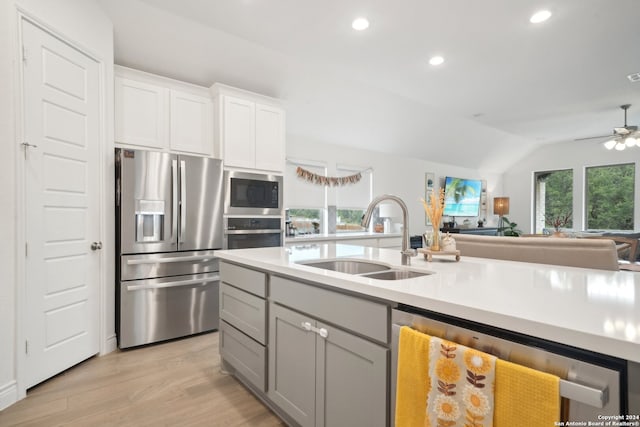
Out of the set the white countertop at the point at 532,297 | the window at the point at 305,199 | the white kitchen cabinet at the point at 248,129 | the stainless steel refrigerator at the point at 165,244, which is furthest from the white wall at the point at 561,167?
the stainless steel refrigerator at the point at 165,244

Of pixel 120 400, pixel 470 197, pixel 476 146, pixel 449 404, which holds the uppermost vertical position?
pixel 476 146

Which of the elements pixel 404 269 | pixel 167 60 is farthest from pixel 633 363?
A: pixel 167 60

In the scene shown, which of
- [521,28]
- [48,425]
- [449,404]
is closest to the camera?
[449,404]

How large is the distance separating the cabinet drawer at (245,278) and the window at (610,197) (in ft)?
27.0

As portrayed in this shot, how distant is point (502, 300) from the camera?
973 mm

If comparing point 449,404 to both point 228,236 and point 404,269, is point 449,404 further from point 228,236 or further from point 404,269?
point 228,236

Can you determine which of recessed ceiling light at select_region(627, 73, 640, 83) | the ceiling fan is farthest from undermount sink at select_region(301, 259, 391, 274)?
the ceiling fan

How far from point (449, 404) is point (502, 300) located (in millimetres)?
335

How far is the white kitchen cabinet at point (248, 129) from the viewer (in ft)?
11.5

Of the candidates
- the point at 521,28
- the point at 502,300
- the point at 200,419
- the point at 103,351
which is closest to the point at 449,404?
the point at 502,300

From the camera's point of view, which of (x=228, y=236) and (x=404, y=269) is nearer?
(x=404, y=269)

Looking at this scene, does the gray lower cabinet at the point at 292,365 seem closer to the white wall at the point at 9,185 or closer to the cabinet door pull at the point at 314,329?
the cabinet door pull at the point at 314,329

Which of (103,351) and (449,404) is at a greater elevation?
(449,404)

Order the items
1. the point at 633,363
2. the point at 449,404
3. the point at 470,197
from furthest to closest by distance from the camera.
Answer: the point at 470,197
the point at 449,404
the point at 633,363
